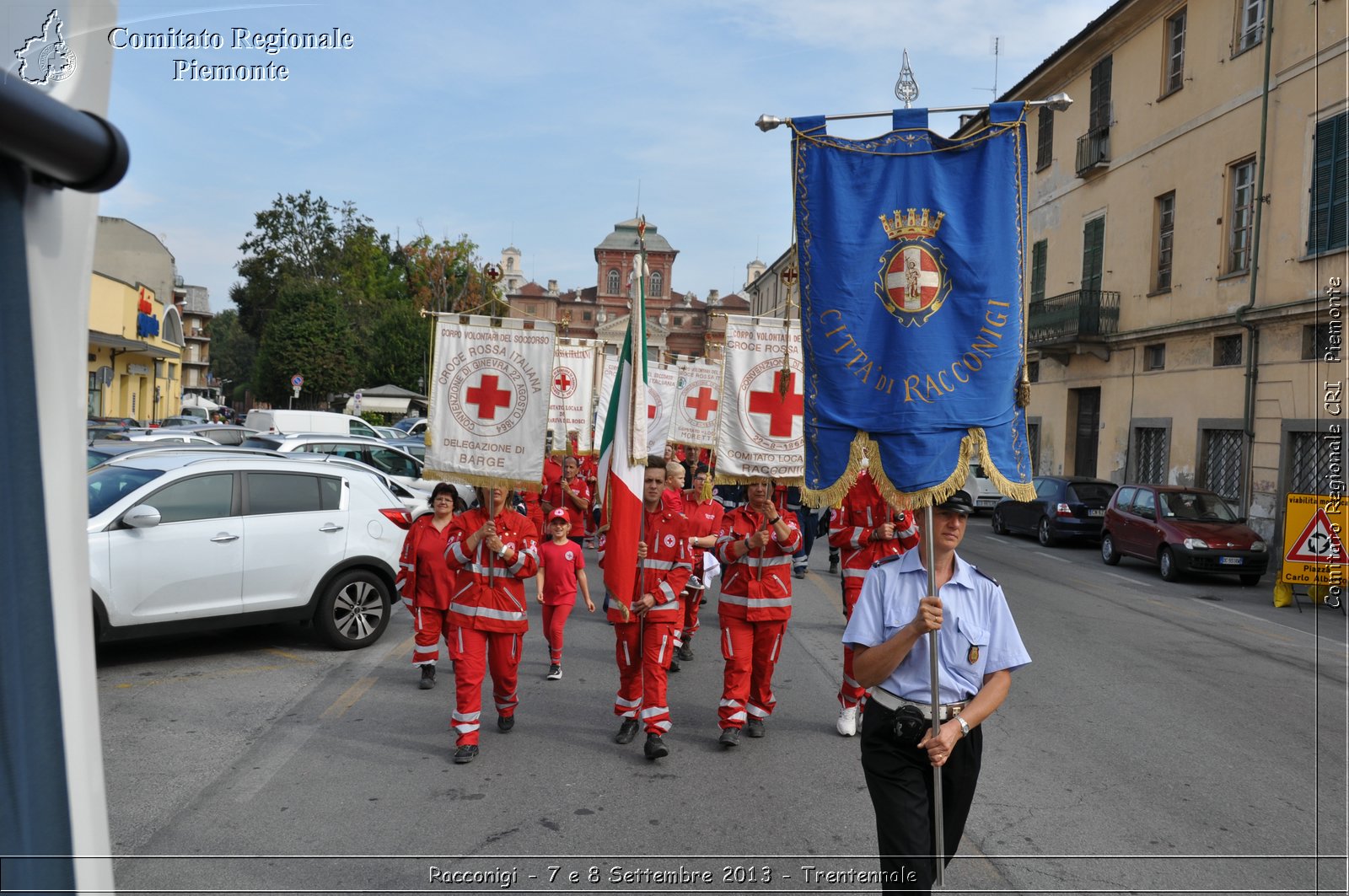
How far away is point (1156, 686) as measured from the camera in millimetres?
8586

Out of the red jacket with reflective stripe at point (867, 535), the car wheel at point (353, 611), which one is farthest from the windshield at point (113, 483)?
the red jacket with reflective stripe at point (867, 535)

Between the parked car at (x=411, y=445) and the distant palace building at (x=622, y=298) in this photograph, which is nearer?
the parked car at (x=411, y=445)

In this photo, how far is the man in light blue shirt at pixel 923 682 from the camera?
11.5ft

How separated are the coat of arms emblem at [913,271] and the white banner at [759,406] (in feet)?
8.40

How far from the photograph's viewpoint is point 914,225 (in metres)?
4.49

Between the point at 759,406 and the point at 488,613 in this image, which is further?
the point at 759,406

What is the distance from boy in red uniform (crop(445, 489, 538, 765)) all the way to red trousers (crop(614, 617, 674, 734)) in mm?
736

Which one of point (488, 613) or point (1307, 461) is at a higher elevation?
point (1307, 461)

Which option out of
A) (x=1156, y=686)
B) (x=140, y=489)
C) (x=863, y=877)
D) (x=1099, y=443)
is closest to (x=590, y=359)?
(x=140, y=489)

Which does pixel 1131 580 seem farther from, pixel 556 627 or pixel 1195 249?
pixel 556 627

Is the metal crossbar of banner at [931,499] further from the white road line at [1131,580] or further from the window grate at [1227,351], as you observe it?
the window grate at [1227,351]

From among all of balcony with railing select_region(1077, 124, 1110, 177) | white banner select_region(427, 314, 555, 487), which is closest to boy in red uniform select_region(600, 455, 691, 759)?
white banner select_region(427, 314, 555, 487)

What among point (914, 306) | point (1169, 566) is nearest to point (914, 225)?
point (914, 306)

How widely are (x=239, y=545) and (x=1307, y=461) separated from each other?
19.5 metres
